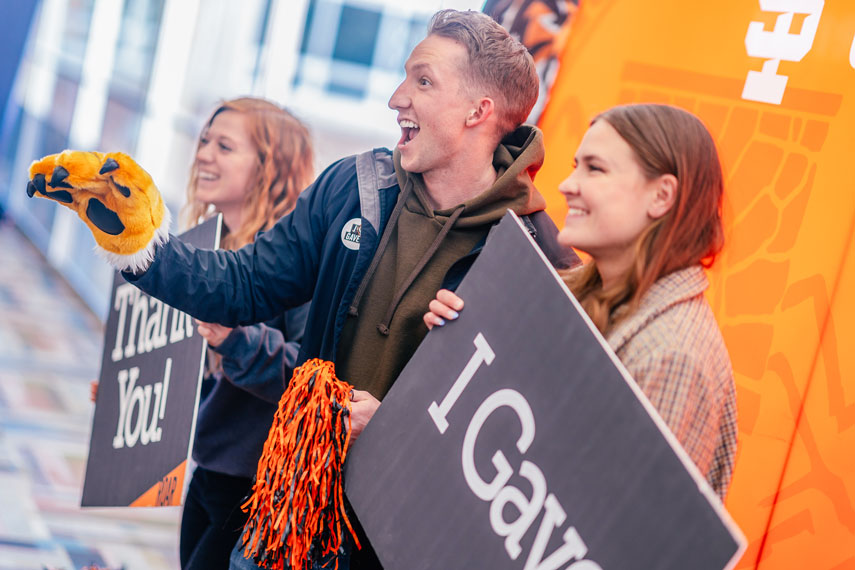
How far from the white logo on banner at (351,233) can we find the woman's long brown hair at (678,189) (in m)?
0.55

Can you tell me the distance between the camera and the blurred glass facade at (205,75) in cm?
471

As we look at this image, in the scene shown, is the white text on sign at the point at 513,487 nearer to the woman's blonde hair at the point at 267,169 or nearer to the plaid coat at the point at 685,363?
the plaid coat at the point at 685,363

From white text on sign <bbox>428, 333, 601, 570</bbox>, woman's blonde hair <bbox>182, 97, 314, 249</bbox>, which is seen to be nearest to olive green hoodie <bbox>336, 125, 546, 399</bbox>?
white text on sign <bbox>428, 333, 601, 570</bbox>

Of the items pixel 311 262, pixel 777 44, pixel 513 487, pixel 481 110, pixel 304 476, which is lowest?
pixel 304 476

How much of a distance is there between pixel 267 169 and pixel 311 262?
0.65 m

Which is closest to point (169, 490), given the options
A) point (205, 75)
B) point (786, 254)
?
point (786, 254)

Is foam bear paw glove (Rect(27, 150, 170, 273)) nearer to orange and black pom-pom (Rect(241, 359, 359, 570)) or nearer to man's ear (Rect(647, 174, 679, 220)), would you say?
orange and black pom-pom (Rect(241, 359, 359, 570))

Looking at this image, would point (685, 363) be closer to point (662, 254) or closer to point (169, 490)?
point (662, 254)

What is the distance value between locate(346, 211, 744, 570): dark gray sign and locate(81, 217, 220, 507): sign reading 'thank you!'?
0.57 m

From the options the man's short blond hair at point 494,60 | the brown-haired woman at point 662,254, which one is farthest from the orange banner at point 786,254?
the brown-haired woman at point 662,254

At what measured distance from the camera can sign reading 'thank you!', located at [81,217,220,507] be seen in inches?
74.7

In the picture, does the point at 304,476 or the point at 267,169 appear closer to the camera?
the point at 304,476

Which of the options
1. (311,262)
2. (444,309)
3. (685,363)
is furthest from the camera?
(311,262)

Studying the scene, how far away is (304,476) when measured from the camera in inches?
57.8
